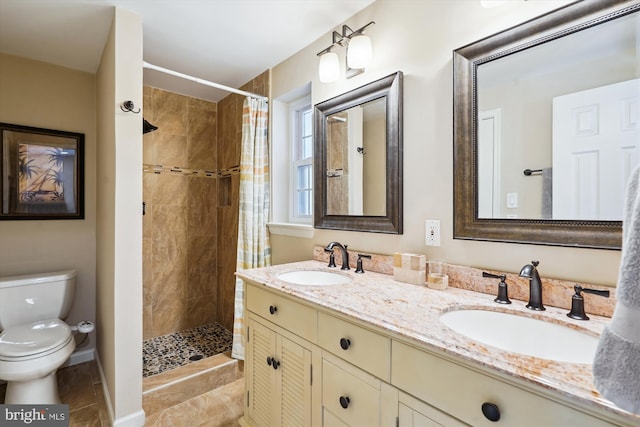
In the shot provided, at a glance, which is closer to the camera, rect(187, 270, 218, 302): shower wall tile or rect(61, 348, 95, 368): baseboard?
rect(61, 348, 95, 368): baseboard

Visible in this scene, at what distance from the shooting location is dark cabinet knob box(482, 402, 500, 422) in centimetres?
66

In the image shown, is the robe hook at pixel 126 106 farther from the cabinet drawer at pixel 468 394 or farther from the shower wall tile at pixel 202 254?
the cabinet drawer at pixel 468 394

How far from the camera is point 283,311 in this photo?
1.31 meters

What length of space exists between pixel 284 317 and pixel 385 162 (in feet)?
2.99

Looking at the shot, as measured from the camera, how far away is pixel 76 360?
A: 2363 mm

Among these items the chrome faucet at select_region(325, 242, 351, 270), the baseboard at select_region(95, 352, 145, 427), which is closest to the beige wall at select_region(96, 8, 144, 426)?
the baseboard at select_region(95, 352, 145, 427)

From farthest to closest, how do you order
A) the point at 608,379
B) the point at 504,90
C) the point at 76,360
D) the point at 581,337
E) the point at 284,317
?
the point at 76,360 → the point at 284,317 → the point at 504,90 → the point at 581,337 → the point at 608,379

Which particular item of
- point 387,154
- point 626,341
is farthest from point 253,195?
point 626,341

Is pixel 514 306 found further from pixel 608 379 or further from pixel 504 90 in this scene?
pixel 504 90

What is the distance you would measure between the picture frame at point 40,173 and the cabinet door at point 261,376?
6.24ft

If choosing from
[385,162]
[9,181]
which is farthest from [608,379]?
[9,181]

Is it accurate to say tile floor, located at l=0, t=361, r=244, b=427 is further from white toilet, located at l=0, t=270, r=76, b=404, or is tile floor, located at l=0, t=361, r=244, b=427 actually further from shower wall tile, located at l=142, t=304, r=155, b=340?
shower wall tile, located at l=142, t=304, r=155, b=340

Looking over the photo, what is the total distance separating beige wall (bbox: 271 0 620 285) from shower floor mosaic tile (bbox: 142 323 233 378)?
A: 1662 mm

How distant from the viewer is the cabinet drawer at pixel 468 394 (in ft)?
1.96
